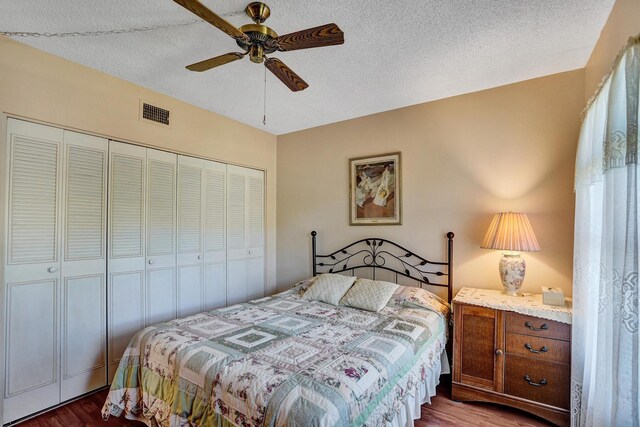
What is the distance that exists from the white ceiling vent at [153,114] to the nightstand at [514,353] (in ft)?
10.3

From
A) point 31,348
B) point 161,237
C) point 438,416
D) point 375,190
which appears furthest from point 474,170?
point 31,348

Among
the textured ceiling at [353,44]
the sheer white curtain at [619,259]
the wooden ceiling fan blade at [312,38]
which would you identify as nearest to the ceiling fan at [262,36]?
the wooden ceiling fan blade at [312,38]

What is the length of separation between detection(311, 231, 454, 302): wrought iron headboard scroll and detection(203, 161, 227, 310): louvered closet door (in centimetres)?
110

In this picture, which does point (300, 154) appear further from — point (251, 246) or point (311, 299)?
point (311, 299)

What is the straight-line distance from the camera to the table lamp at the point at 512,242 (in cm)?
237

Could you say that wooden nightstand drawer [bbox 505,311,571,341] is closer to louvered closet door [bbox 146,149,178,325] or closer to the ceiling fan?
the ceiling fan

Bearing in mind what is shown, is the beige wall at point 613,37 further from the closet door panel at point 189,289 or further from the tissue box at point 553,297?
the closet door panel at point 189,289

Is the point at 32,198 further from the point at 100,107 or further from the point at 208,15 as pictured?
the point at 208,15

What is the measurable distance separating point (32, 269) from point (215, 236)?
156 centimetres

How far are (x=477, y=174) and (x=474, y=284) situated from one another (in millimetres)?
1022

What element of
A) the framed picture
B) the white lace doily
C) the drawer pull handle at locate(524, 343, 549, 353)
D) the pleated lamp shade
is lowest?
the drawer pull handle at locate(524, 343, 549, 353)

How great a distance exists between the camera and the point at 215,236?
3475 mm

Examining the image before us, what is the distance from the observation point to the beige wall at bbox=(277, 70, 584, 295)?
250 centimetres

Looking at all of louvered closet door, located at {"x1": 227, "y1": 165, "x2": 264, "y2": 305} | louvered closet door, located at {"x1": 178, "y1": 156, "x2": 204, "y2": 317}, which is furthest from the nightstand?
louvered closet door, located at {"x1": 178, "y1": 156, "x2": 204, "y2": 317}
